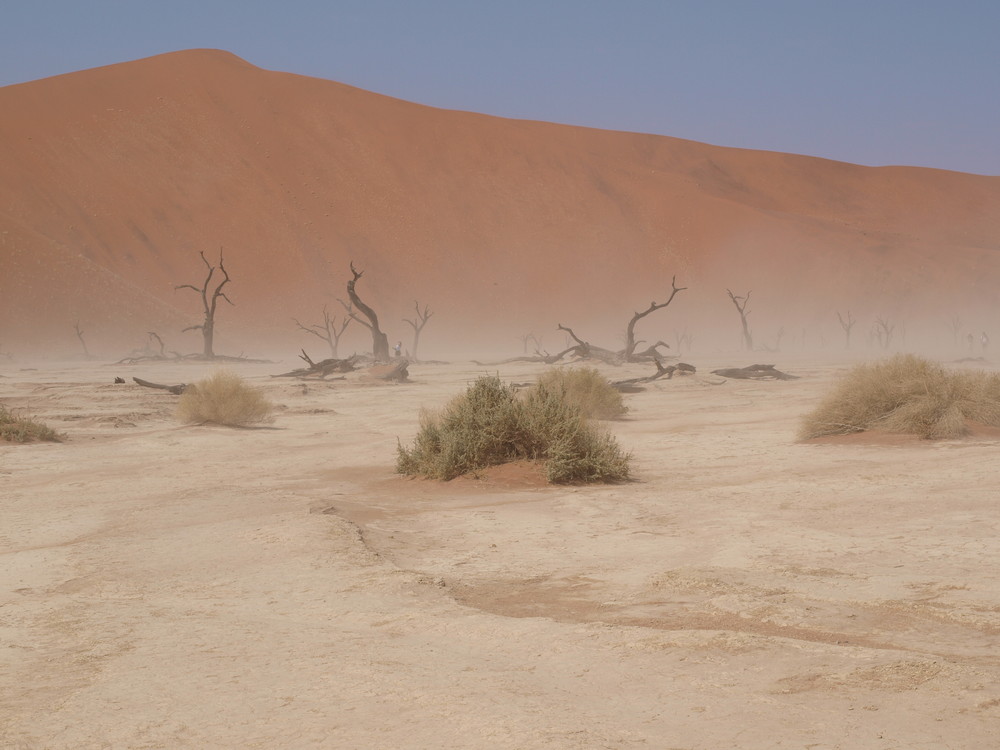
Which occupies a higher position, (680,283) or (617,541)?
(680,283)

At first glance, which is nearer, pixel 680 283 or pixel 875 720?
pixel 875 720

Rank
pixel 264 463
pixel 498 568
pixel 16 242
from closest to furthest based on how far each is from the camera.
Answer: pixel 498 568
pixel 264 463
pixel 16 242

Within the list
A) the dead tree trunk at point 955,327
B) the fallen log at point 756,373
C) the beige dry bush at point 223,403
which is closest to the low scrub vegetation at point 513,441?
→ the beige dry bush at point 223,403

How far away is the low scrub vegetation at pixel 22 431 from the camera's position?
15477mm

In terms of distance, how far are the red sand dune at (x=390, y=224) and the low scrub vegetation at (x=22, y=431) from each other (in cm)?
4797

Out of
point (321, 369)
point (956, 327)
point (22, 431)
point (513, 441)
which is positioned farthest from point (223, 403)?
point (956, 327)

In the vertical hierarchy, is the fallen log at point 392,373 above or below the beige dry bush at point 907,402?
above

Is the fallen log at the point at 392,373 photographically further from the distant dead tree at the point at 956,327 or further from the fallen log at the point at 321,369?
the distant dead tree at the point at 956,327

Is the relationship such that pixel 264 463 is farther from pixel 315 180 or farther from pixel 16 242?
pixel 315 180

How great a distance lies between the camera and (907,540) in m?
7.32

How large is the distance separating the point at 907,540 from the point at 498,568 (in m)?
2.92

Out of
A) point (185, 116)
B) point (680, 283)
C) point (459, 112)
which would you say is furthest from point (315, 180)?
point (680, 283)

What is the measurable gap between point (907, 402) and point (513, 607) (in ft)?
29.8

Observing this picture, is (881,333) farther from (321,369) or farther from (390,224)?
(321,369)
